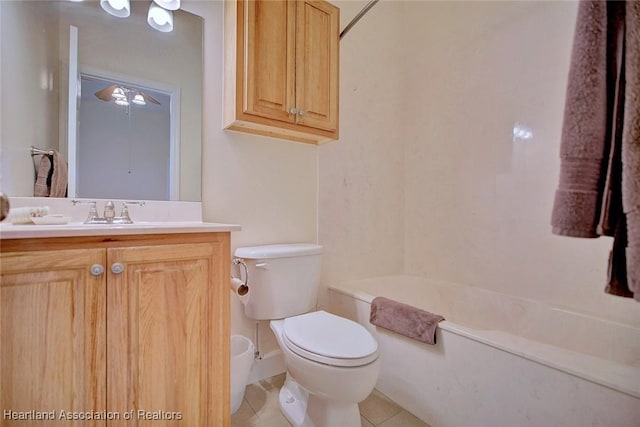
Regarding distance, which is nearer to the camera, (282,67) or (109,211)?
(109,211)

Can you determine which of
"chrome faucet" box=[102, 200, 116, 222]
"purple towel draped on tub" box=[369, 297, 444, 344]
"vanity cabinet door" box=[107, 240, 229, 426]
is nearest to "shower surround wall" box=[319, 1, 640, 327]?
"purple towel draped on tub" box=[369, 297, 444, 344]

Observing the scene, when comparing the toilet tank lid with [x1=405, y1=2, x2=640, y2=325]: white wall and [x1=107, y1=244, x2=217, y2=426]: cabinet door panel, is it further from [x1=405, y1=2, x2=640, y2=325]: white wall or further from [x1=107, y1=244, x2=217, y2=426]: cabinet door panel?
[x1=405, y1=2, x2=640, y2=325]: white wall

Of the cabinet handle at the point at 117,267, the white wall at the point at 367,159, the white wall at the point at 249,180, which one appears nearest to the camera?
the cabinet handle at the point at 117,267

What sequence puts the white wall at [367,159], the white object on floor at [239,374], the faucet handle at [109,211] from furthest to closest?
the white wall at [367,159], the white object on floor at [239,374], the faucet handle at [109,211]

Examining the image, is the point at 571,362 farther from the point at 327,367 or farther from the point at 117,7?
the point at 117,7

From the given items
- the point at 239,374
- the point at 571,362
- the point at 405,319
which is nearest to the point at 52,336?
the point at 239,374

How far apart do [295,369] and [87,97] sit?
56.5 inches

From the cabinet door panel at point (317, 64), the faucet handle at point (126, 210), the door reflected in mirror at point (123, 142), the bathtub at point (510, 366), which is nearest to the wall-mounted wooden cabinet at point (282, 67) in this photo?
the cabinet door panel at point (317, 64)

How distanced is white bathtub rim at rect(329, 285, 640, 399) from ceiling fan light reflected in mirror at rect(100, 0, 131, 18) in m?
2.03

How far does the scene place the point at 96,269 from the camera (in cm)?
82

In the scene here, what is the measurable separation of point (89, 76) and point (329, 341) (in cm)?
150

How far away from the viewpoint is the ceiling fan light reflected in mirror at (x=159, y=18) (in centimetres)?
138

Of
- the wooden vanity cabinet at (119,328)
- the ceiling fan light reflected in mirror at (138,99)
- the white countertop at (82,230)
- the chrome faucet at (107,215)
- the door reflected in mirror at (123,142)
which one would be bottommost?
the wooden vanity cabinet at (119,328)

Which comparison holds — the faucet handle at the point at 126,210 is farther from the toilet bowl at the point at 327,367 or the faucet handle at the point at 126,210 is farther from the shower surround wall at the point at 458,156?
the shower surround wall at the point at 458,156
